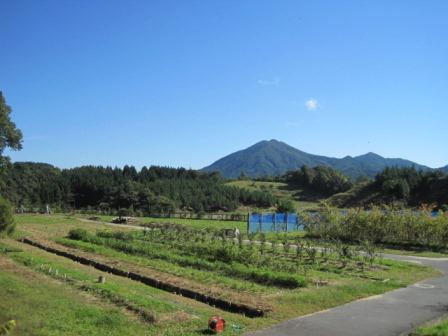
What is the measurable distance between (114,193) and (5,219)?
4764cm

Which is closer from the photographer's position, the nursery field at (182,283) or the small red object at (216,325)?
the small red object at (216,325)

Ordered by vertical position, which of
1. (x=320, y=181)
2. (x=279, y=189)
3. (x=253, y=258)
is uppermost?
(x=320, y=181)

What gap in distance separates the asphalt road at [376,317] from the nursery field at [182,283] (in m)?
0.46

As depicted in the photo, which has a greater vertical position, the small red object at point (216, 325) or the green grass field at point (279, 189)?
the green grass field at point (279, 189)

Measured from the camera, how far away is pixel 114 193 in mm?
66812

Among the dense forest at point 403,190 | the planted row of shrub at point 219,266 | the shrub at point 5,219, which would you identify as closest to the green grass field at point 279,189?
the dense forest at point 403,190

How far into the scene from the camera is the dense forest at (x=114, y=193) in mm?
63094

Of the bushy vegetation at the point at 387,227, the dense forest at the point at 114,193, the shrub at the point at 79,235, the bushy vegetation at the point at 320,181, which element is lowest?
the shrub at the point at 79,235

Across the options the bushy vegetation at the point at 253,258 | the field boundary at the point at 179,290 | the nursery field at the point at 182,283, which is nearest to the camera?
the nursery field at the point at 182,283

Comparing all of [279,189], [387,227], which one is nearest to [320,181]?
[279,189]

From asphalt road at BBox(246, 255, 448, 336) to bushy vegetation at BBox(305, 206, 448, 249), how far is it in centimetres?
1207

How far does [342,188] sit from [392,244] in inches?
3077

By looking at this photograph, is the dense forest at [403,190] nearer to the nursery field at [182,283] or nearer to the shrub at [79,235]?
the shrub at [79,235]

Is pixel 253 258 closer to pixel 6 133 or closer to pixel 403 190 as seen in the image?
pixel 6 133
